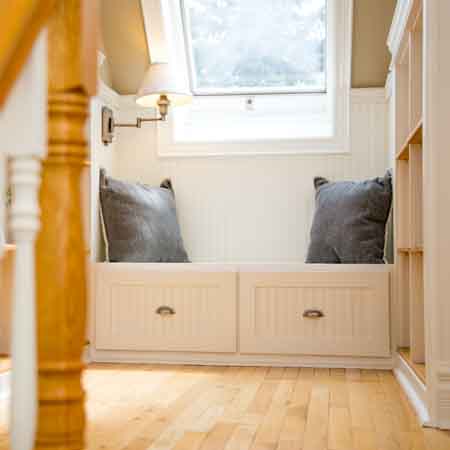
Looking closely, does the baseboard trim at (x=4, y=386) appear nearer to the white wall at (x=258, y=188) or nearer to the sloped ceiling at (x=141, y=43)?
the white wall at (x=258, y=188)

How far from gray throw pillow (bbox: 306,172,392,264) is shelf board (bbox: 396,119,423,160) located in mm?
300

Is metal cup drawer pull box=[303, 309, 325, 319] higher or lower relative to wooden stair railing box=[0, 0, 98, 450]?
lower

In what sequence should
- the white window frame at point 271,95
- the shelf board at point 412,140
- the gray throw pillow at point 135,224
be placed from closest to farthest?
the shelf board at point 412,140 → the gray throw pillow at point 135,224 → the white window frame at point 271,95

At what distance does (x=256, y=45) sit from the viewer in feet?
→ 14.5

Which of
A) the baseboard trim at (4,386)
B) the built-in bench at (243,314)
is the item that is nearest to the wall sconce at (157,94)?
the built-in bench at (243,314)

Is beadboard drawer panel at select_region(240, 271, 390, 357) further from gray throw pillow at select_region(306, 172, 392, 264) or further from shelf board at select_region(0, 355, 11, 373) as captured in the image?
shelf board at select_region(0, 355, 11, 373)

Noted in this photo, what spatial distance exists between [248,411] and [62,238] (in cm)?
171

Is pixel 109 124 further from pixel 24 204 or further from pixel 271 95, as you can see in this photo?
pixel 24 204

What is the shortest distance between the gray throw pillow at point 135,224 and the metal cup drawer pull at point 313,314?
81cm

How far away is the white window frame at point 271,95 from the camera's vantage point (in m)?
4.09

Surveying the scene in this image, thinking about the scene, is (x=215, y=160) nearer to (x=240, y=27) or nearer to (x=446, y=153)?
(x=240, y=27)

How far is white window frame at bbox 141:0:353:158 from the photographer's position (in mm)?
4094

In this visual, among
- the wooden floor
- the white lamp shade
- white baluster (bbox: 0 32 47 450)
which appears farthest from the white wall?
white baluster (bbox: 0 32 47 450)

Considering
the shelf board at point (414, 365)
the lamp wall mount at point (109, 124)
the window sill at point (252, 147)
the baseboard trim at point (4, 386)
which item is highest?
the lamp wall mount at point (109, 124)
